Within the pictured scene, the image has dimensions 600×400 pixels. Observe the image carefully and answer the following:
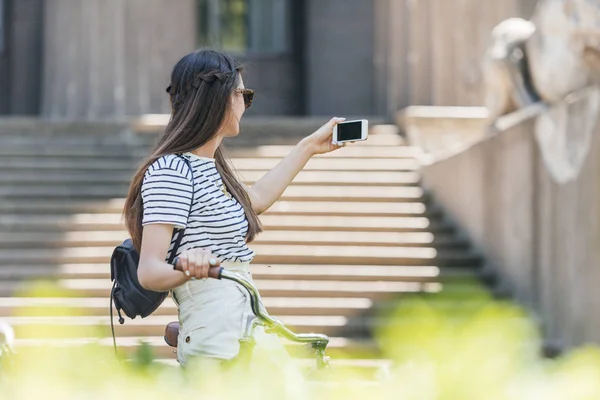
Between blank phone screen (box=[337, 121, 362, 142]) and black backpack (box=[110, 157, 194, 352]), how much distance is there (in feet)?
1.97

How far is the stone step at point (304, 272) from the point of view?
402 inches

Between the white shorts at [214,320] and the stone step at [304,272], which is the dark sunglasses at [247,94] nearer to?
the white shorts at [214,320]

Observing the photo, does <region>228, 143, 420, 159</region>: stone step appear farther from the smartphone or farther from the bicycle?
the bicycle

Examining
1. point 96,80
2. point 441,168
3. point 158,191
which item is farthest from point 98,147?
point 158,191

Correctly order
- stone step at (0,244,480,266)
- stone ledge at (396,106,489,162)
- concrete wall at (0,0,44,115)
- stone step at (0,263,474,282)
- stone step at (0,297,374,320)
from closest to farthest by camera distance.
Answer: stone step at (0,297,374,320) → stone step at (0,263,474,282) → stone step at (0,244,480,266) → stone ledge at (396,106,489,162) → concrete wall at (0,0,44,115)

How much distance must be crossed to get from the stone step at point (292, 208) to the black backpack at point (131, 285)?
8.51 meters

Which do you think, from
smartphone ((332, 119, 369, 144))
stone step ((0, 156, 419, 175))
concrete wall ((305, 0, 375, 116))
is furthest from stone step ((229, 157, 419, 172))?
smartphone ((332, 119, 369, 144))

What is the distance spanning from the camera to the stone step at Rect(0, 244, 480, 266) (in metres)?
10.6

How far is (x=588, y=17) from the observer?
8172 millimetres

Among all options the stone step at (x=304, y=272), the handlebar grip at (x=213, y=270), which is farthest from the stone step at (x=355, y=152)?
the handlebar grip at (x=213, y=270)

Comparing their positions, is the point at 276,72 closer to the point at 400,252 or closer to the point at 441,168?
the point at 441,168

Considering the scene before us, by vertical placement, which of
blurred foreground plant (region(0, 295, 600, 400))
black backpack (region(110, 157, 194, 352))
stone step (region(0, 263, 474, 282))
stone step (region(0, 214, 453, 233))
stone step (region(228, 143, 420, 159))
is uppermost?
blurred foreground plant (region(0, 295, 600, 400))

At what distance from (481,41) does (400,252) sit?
456 cm

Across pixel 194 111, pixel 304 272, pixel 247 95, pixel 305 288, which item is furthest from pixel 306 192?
pixel 194 111
